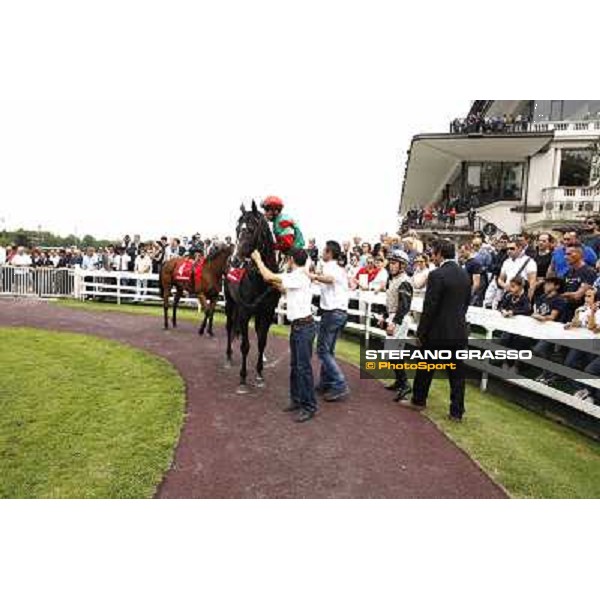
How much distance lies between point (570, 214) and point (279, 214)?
20020 millimetres

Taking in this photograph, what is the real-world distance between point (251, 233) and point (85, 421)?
277 cm

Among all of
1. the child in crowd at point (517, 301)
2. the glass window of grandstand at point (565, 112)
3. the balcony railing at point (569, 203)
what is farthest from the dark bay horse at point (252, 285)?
the glass window of grandstand at point (565, 112)

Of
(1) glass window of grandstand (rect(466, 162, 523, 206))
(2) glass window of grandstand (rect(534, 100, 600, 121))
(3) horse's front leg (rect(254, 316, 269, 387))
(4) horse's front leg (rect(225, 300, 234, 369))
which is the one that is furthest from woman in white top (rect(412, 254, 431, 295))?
(1) glass window of grandstand (rect(466, 162, 523, 206))

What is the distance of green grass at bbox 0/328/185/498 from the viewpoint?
3.50m

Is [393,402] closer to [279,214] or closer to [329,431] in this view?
[329,431]

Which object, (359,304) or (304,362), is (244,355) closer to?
(304,362)

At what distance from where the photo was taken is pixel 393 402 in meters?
5.62

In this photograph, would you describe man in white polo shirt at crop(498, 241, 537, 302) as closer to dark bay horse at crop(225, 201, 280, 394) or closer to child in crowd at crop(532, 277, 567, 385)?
child in crowd at crop(532, 277, 567, 385)

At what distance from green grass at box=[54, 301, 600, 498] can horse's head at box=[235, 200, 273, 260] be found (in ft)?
9.45

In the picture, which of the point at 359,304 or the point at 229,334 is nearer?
the point at 229,334

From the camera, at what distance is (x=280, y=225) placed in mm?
5922

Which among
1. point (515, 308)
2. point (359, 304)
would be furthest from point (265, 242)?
point (359, 304)

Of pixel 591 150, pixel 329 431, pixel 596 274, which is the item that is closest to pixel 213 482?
pixel 329 431

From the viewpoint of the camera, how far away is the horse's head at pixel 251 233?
5438 mm
